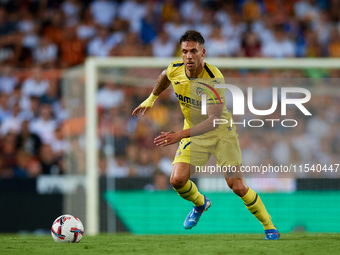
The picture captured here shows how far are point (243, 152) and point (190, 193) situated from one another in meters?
3.23

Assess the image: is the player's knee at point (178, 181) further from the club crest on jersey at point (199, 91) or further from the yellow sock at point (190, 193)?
the club crest on jersey at point (199, 91)

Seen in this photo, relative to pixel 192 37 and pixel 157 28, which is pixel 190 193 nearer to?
pixel 192 37

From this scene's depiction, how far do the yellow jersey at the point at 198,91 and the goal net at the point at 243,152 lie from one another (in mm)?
2920

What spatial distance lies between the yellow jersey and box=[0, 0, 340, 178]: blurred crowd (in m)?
2.87

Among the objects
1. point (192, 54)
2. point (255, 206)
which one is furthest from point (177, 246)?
point (192, 54)

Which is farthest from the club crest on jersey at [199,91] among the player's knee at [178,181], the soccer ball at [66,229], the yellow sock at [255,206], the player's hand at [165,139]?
the soccer ball at [66,229]

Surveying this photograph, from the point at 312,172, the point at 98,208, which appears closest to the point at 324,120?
the point at 312,172

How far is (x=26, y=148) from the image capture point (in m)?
11.4

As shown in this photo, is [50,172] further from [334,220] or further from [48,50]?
[334,220]

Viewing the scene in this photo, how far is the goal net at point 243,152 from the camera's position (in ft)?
32.9

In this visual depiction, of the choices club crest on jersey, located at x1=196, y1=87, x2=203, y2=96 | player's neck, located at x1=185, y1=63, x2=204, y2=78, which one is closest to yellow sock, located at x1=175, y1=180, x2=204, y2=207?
club crest on jersey, located at x1=196, y1=87, x2=203, y2=96

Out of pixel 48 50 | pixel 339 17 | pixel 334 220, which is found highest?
pixel 339 17

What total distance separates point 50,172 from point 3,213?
1093mm

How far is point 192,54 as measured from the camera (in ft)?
21.6
